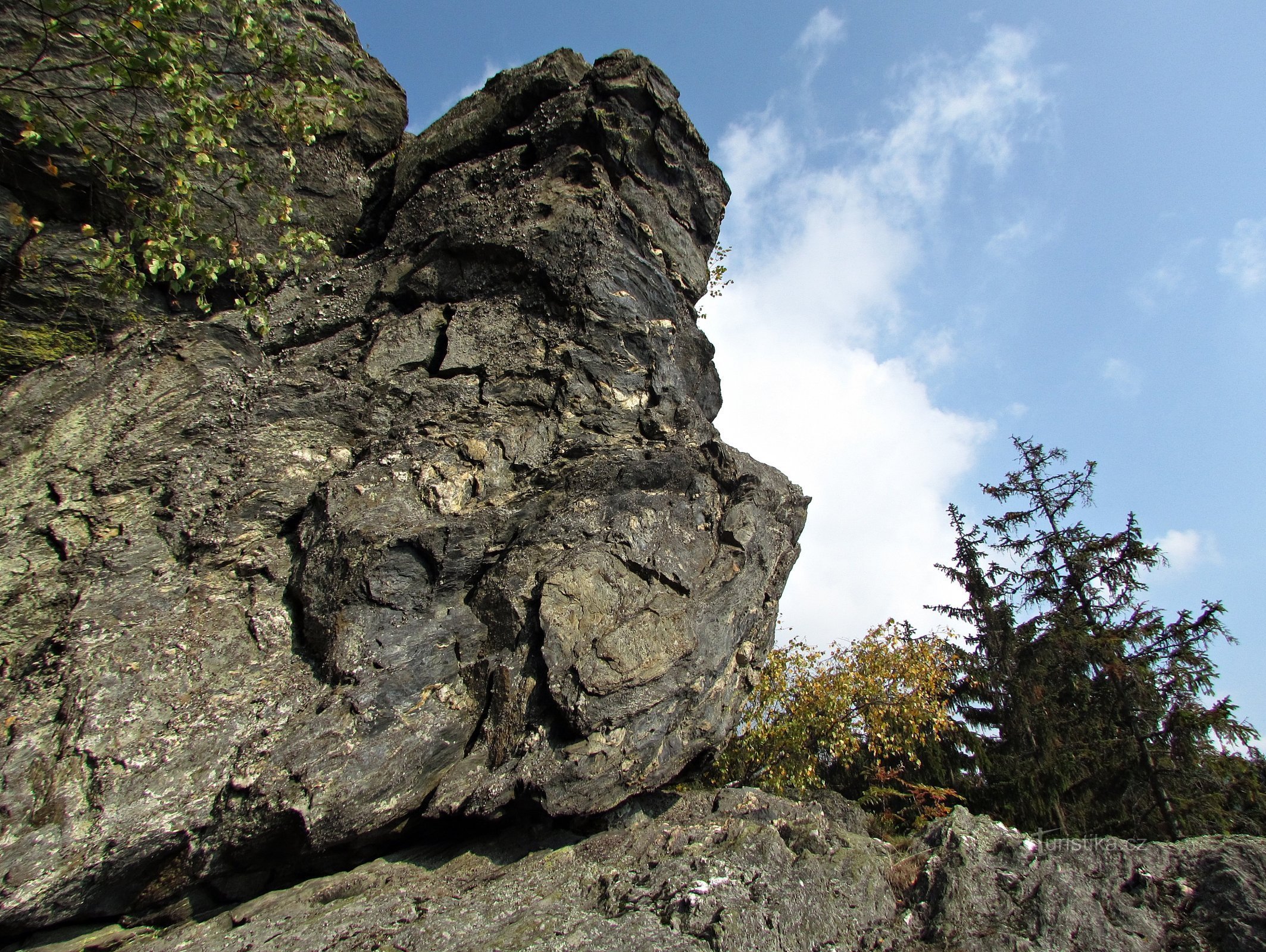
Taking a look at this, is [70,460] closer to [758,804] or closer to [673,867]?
[673,867]

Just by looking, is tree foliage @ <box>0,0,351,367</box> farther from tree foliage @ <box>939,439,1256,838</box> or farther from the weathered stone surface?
tree foliage @ <box>939,439,1256,838</box>

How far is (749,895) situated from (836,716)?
14088 mm

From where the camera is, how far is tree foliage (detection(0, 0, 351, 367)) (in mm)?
8508

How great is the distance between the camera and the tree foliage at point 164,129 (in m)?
8.51

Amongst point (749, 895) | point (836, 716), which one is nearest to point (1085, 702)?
point (836, 716)

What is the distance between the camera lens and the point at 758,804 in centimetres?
846

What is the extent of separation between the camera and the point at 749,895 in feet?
21.9

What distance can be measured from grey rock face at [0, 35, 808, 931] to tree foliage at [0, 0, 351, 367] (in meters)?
1.18

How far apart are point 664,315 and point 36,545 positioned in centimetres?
859

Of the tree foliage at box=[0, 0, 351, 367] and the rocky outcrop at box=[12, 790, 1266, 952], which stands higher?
the tree foliage at box=[0, 0, 351, 367]

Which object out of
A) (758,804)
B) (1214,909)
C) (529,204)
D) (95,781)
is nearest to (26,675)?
→ (95,781)

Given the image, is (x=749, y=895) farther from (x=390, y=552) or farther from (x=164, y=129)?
(x=164, y=129)

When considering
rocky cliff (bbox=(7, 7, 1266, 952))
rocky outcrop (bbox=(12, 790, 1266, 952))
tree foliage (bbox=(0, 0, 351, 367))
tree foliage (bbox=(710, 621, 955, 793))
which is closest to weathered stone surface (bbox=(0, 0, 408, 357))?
tree foliage (bbox=(0, 0, 351, 367))

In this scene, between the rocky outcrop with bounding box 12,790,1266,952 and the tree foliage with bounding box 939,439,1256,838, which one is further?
the tree foliage with bounding box 939,439,1256,838
